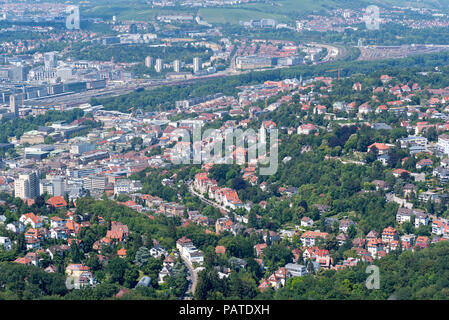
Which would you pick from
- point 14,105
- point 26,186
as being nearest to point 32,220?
point 26,186

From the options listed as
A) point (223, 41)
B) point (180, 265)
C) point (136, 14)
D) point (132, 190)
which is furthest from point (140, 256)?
point (136, 14)

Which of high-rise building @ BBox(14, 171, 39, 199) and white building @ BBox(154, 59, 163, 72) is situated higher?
high-rise building @ BBox(14, 171, 39, 199)

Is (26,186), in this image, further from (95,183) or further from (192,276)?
(192,276)

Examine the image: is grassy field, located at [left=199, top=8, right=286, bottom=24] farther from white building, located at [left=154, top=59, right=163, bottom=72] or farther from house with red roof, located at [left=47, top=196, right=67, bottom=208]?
house with red roof, located at [left=47, top=196, right=67, bottom=208]

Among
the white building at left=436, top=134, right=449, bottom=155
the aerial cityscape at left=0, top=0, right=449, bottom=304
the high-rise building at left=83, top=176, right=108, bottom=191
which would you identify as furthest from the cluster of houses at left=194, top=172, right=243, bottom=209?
the white building at left=436, top=134, right=449, bottom=155
